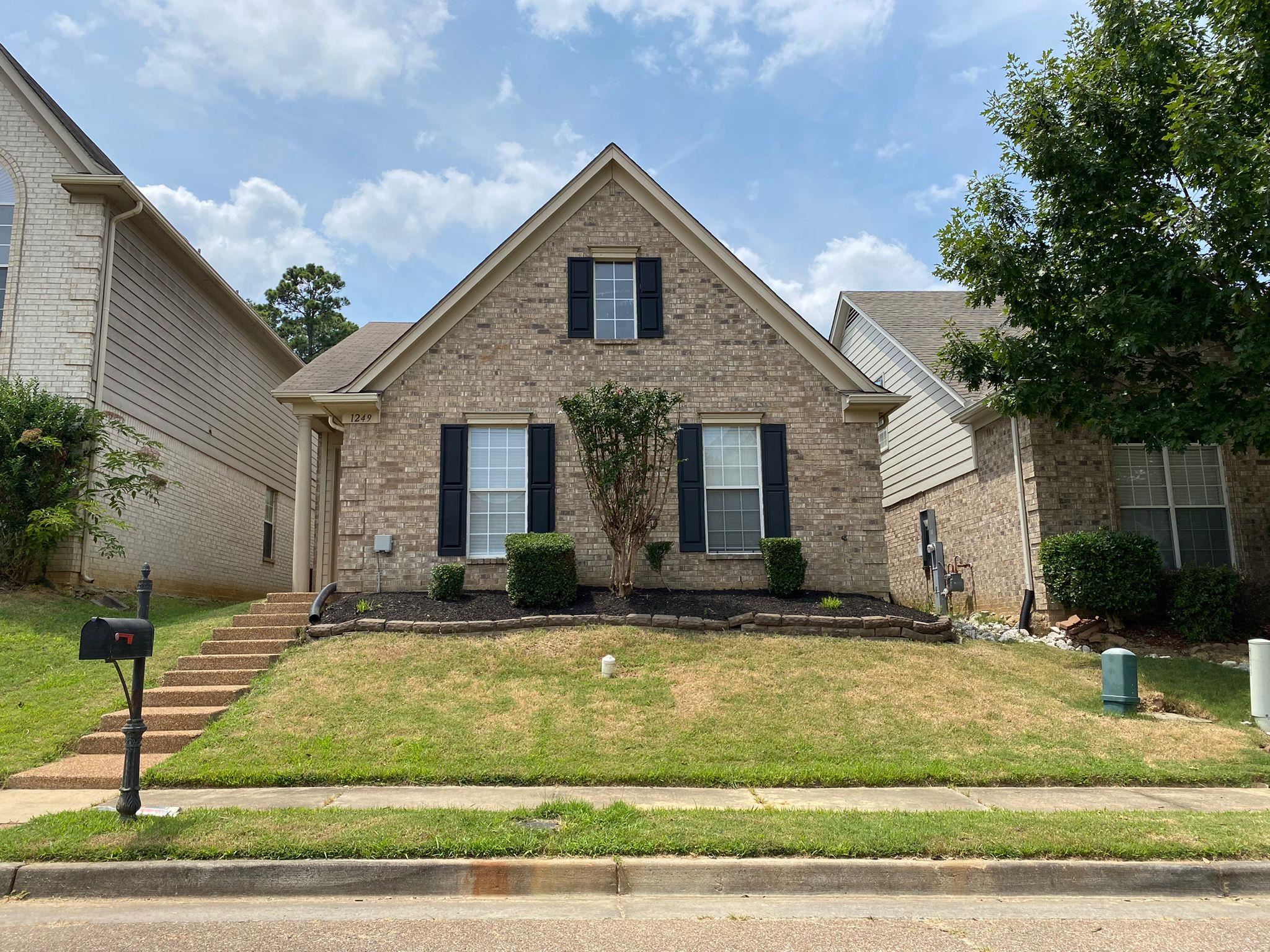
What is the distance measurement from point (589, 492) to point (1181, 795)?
833 cm

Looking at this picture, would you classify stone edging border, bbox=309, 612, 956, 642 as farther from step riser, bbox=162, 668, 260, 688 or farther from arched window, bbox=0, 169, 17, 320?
arched window, bbox=0, 169, 17, 320

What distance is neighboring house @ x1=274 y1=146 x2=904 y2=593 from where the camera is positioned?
13.6 m

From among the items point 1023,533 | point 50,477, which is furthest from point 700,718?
point 50,477

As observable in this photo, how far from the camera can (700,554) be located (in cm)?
1357

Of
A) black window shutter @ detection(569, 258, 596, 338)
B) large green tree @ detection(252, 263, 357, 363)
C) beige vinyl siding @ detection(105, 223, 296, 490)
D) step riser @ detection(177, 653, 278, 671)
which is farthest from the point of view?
large green tree @ detection(252, 263, 357, 363)

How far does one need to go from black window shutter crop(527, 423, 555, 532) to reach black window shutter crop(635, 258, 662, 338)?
7.42 ft

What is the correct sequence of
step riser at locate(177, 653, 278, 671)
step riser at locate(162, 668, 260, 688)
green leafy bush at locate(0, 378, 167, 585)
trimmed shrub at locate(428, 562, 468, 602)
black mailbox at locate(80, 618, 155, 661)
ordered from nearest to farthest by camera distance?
black mailbox at locate(80, 618, 155, 661), step riser at locate(162, 668, 260, 688), step riser at locate(177, 653, 278, 671), trimmed shrub at locate(428, 562, 468, 602), green leafy bush at locate(0, 378, 167, 585)

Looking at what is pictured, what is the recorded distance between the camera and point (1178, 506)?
46.0 feet

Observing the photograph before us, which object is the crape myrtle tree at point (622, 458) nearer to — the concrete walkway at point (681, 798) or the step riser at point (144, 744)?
the concrete walkway at point (681, 798)

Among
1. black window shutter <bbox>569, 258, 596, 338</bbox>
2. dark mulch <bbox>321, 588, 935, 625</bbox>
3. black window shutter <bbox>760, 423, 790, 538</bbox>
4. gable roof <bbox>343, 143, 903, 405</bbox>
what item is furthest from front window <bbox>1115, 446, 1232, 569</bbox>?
black window shutter <bbox>569, 258, 596, 338</bbox>

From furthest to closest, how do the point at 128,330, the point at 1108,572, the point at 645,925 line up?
the point at 128,330, the point at 1108,572, the point at 645,925

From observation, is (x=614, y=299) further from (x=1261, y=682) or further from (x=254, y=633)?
(x=1261, y=682)

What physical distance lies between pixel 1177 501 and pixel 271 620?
1383cm

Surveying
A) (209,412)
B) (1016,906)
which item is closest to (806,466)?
(1016,906)
